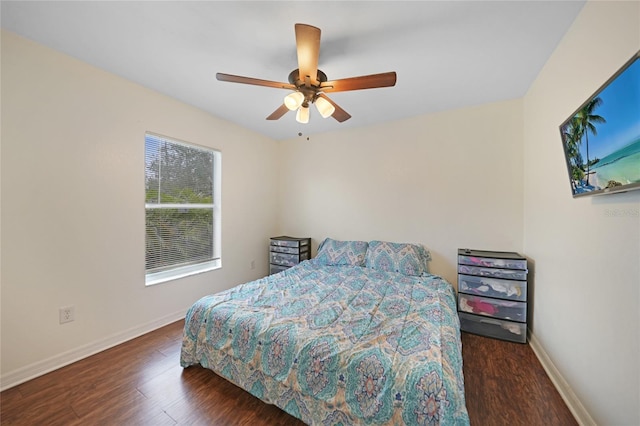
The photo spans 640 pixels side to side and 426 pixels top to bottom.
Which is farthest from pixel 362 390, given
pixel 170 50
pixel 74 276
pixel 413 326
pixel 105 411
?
pixel 170 50

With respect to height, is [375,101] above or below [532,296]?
above

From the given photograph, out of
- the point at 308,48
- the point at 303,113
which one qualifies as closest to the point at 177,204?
the point at 303,113

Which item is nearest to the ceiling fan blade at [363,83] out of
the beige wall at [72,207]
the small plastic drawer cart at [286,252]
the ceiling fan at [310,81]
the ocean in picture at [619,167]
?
the ceiling fan at [310,81]

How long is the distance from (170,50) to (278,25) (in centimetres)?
93

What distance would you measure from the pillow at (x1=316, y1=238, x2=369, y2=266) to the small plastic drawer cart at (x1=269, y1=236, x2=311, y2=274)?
0.36 meters

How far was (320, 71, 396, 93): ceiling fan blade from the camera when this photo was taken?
1.53m

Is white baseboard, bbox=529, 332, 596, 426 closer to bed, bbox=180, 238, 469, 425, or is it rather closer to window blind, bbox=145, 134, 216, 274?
bed, bbox=180, 238, 469, 425

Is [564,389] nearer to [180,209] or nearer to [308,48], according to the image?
[308,48]

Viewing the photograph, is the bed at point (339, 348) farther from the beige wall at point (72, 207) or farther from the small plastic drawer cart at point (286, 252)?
the small plastic drawer cart at point (286, 252)

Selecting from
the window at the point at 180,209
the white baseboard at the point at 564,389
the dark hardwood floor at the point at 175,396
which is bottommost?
the dark hardwood floor at the point at 175,396

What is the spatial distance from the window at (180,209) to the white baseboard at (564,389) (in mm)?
3482

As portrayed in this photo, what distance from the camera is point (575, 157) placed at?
139 cm

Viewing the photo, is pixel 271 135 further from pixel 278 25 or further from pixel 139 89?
pixel 278 25

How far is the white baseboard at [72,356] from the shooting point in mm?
1660
